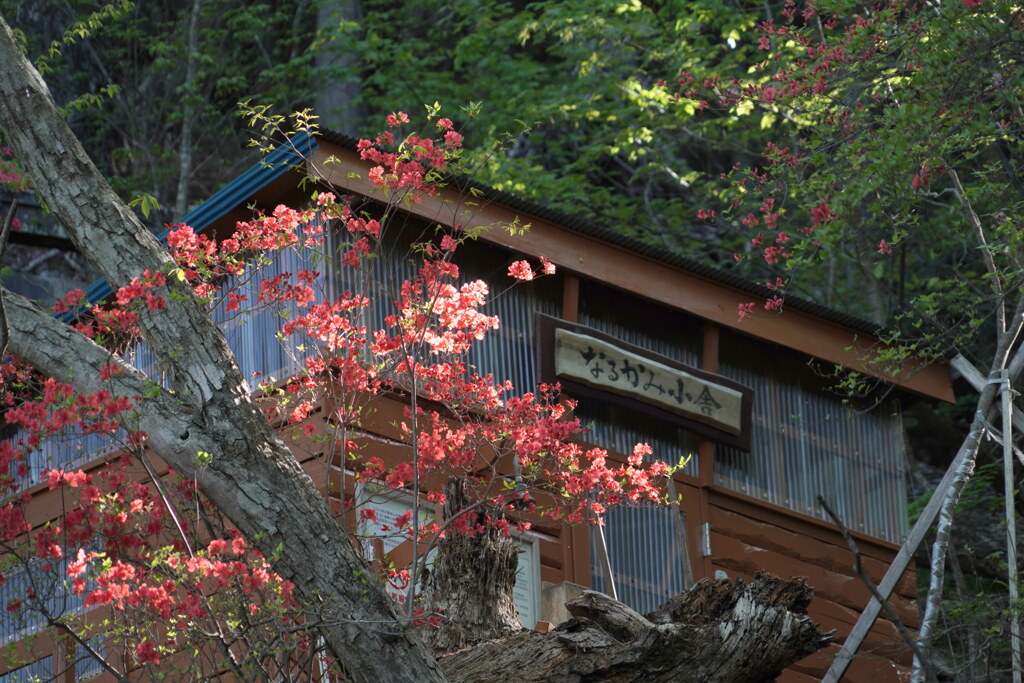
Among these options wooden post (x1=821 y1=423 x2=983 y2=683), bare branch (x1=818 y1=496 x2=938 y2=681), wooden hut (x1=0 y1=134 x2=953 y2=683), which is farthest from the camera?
wooden hut (x1=0 y1=134 x2=953 y2=683)

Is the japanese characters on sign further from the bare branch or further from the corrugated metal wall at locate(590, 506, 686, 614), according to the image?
the bare branch

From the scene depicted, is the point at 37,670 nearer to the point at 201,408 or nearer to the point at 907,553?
the point at 201,408

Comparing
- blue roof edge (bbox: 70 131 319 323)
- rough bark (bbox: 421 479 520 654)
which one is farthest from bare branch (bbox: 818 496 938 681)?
blue roof edge (bbox: 70 131 319 323)

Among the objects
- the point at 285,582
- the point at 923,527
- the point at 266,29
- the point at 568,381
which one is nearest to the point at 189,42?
the point at 266,29

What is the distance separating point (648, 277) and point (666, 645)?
4422mm

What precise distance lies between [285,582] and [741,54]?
12.8m

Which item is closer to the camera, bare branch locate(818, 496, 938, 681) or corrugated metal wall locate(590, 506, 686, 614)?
bare branch locate(818, 496, 938, 681)

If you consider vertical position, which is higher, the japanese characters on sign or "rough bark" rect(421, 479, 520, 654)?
the japanese characters on sign

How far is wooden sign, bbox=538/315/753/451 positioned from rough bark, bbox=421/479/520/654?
103 inches

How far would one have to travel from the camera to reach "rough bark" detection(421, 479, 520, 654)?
24.1 ft

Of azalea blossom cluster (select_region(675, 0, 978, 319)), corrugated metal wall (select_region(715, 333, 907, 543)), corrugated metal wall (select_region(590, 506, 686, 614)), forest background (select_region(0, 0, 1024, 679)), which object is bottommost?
corrugated metal wall (select_region(590, 506, 686, 614))

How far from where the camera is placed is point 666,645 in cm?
667

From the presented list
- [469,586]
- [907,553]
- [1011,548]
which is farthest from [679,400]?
[469,586]

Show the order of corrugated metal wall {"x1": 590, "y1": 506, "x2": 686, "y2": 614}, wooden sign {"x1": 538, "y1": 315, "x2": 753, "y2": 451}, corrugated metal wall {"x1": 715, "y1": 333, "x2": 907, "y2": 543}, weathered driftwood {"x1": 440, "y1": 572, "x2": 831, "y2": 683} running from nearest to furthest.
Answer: weathered driftwood {"x1": 440, "y1": 572, "x2": 831, "y2": 683}, corrugated metal wall {"x1": 590, "y1": 506, "x2": 686, "y2": 614}, wooden sign {"x1": 538, "y1": 315, "x2": 753, "y2": 451}, corrugated metal wall {"x1": 715, "y1": 333, "x2": 907, "y2": 543}
